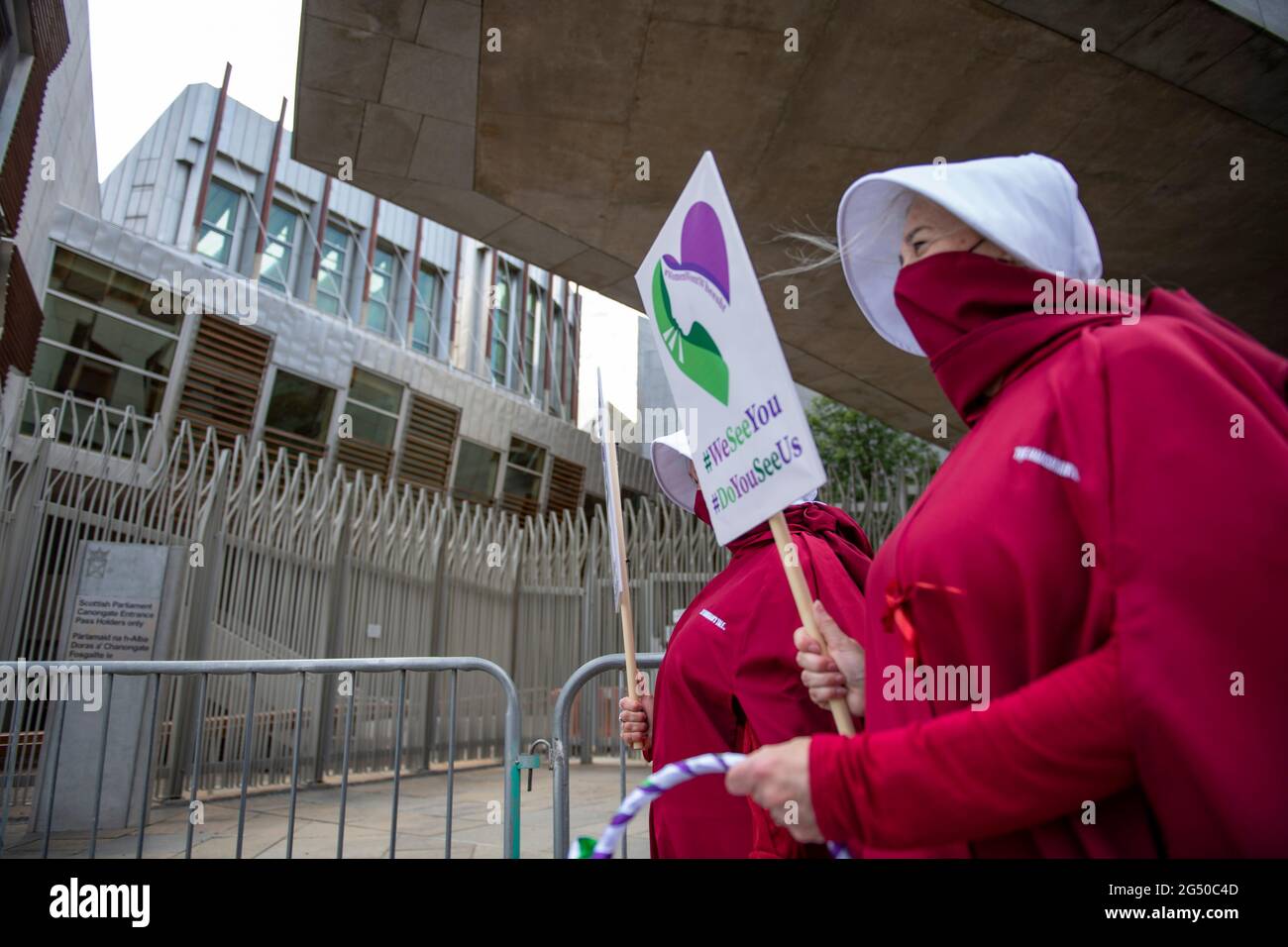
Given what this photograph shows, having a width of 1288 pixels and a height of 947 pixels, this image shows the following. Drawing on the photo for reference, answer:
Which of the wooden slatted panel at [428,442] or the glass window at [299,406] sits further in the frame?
the wooden slatted panel at [428,442]

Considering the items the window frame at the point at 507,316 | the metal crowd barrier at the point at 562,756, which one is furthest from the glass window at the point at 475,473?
the metal crowd barrier at the point at 562,756

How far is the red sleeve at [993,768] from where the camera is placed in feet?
3.35

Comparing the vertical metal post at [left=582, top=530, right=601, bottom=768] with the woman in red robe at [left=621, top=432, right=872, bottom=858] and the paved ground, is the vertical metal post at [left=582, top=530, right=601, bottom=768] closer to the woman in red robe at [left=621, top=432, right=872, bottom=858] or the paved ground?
the paved ground

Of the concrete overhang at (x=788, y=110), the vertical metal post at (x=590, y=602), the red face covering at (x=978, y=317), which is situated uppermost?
the concrete overhang at (x=788, y=110)

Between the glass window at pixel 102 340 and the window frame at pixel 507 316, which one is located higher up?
the window frame at pixel 507 316

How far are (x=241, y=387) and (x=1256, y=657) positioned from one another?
63.8 ft

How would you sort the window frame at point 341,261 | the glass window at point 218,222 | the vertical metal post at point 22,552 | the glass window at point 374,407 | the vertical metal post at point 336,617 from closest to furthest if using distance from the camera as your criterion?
the vertical metal post at point 22,552
the vertical metal post at point 336,617
the glass window at point 218,222
the glass window at point 374,407
the window frame at point 341,261

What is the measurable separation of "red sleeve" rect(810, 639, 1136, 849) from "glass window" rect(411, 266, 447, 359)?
2452 cm

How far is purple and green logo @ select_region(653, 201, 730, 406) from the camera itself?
159 centimetres

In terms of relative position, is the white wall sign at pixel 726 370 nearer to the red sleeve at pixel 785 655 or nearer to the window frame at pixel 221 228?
the red sleeve at pixel 785 655

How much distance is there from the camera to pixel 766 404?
144 cm

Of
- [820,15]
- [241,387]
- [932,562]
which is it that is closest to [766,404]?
[932,562]

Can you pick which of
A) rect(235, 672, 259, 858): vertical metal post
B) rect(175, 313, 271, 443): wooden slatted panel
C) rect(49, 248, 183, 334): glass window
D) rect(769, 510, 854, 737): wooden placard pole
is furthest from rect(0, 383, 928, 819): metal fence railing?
rect(175, 313, 271, 443): wooden slatted panel
